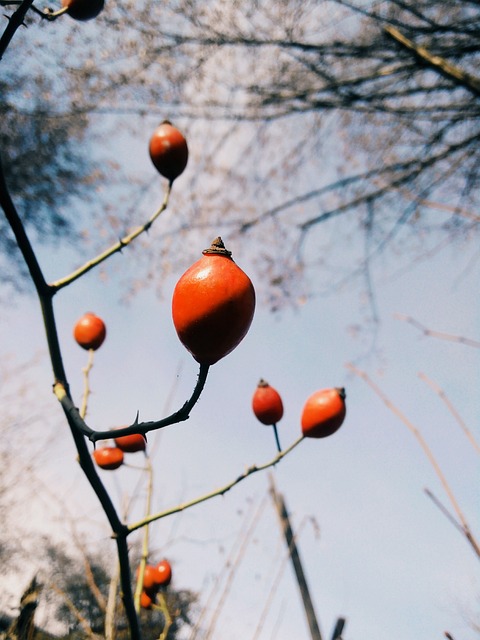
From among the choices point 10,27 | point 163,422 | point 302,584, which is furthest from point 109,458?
point 302,584

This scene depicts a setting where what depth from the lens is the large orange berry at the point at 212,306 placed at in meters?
0.63

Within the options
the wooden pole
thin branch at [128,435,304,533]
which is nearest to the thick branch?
thin branch at [128,435,304,533]

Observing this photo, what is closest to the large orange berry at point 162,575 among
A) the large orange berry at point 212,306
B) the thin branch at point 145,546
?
the thin branch at point 145,546

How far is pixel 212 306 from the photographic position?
62cm

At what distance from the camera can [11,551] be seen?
32.1ft

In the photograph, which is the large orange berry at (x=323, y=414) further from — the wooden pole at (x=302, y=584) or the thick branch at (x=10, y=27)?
the wooden pole at (x=302, y=584)

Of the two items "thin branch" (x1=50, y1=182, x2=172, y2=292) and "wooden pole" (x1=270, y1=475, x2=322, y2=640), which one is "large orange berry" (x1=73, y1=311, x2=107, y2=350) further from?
"wooden pole" (x1=270, y1=475, x2=322, y2=640)

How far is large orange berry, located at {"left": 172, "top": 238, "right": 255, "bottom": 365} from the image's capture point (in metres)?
0.63

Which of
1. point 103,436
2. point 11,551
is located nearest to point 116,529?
point 103,436

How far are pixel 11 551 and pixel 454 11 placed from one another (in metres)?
11.8

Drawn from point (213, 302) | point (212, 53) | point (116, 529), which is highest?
point (212, 53)

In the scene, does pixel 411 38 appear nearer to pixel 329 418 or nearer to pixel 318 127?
pixel 318 127

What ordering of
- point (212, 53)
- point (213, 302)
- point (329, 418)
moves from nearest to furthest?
point (213, 302)
point (329, 418)
point (212, 53)

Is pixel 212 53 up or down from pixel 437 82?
up
